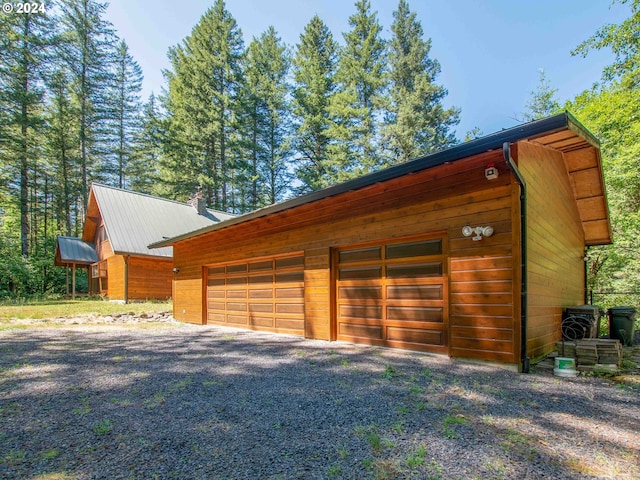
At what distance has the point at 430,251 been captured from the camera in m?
4.98

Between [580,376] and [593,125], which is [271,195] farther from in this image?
[580,376]

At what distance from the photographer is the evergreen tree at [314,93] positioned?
62.7 ft

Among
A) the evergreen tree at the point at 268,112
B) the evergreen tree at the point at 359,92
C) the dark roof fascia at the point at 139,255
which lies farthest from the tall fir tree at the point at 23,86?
the evergreen tree at the point at 359,92

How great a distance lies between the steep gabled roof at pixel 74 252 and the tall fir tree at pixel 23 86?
8.47 feet

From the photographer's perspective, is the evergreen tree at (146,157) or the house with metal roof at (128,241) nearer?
A: the house with metal roof at (128,241)

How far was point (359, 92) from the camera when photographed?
1827 centimetres

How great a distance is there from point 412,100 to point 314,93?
594 centimetres

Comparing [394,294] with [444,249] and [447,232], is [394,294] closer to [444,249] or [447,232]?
[444,249]

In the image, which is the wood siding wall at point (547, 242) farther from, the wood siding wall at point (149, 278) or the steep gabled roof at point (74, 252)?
the steep gabled roof at point (74, 252)

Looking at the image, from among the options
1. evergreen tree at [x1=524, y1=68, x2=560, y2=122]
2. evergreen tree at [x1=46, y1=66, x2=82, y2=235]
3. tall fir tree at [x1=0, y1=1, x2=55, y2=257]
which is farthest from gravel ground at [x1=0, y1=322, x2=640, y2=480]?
evergreen tree at [x1=46, y1=66, x2=82, y2=235]

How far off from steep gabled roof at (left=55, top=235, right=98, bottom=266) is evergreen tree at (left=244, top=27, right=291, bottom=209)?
9.95m

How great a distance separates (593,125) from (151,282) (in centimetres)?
2035

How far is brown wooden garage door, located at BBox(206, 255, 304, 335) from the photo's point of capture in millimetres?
7098

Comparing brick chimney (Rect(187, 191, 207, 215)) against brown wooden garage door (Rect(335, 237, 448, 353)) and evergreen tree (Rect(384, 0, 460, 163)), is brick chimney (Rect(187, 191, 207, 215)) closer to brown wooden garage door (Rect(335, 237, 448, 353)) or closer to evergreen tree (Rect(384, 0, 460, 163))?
evergreen tree (Rect(384, 0, 460, 163))
